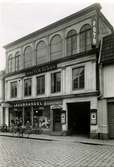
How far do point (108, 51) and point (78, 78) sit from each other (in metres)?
3.88

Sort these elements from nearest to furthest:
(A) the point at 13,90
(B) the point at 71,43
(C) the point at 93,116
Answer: (C) the point at 93,116, (B) the point at 71,43, (A) the point at 13,90

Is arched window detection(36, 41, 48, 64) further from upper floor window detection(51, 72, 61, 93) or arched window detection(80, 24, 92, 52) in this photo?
arched window detection(80, 24, 92, 52)

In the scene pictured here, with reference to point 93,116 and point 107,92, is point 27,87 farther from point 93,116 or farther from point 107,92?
point 107,92

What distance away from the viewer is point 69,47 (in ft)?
79.9

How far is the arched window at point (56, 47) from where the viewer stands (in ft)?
83.0

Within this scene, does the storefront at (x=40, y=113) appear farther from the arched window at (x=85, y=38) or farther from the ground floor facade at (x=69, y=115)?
the arched window at (x=85, y=38)

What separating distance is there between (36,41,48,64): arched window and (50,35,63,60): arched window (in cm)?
98

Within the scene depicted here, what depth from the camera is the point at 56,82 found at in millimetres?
25297

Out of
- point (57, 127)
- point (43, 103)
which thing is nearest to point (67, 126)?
point (57, 127)

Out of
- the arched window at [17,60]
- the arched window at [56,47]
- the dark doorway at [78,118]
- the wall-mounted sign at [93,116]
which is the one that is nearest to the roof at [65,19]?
the arched window at [56,47]

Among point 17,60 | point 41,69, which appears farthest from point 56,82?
point 17,60

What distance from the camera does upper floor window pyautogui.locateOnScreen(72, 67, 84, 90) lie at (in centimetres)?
2283

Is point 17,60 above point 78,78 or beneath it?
above

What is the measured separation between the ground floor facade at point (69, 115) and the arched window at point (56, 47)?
436cm
